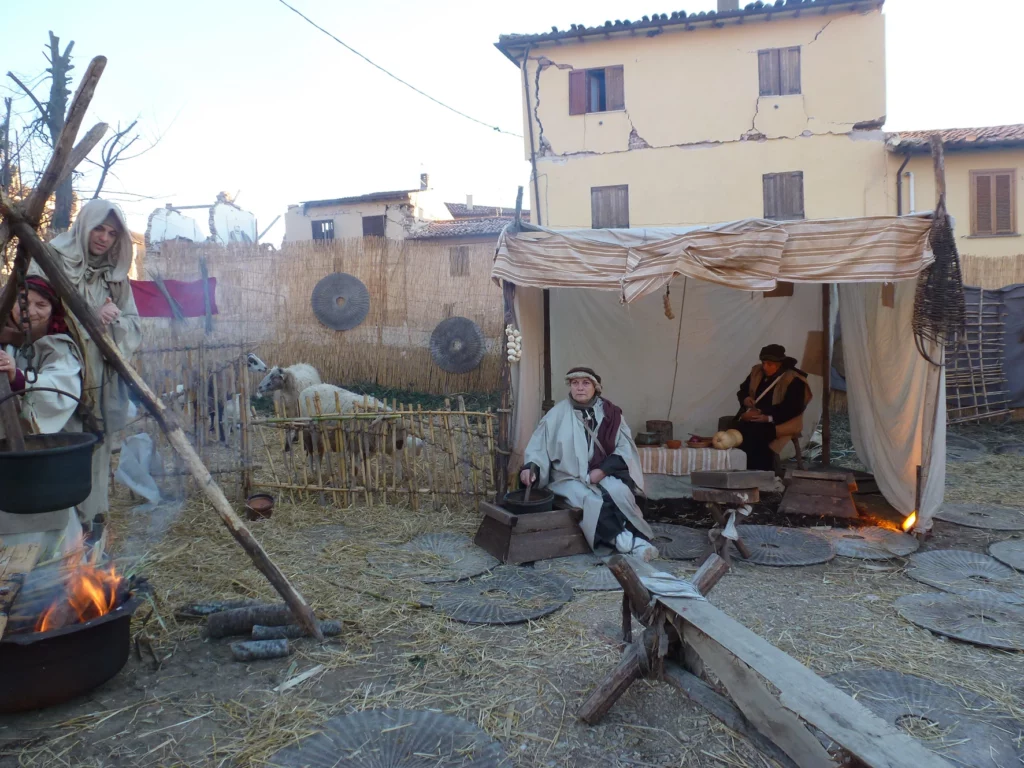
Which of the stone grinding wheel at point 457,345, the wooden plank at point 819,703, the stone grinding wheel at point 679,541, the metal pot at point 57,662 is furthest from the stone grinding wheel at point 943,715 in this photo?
the stone grinding wheel at point 457,345

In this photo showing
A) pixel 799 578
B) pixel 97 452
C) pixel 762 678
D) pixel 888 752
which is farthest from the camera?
pixel 799 578

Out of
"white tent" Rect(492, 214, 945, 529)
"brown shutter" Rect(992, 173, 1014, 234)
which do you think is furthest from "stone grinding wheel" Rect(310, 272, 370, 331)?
"brown shutter" Rect(992, 173, 1014, 234)

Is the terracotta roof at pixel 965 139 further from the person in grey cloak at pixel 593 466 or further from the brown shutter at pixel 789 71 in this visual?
the person in grey cloak at pixel 593 466

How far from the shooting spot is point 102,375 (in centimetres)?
392

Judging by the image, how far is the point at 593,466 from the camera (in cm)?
565

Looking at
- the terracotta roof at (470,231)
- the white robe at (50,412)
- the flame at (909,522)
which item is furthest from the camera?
the terracotta roof at (470,231)

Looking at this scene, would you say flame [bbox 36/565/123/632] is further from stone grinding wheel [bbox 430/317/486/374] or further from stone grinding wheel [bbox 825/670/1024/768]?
stone grinding wheel [bbox 430/317/486/374]

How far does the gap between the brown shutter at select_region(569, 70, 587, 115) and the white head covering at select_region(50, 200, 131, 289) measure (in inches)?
533

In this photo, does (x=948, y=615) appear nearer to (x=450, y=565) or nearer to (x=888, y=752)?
(x=888, y=752)

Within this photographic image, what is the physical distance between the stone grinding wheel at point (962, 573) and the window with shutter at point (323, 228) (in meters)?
20.1

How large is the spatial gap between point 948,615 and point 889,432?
2.45 meters

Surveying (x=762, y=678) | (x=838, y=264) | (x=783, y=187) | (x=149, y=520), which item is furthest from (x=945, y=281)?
(x=783, y=187)

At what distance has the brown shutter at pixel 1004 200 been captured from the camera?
14141 mm

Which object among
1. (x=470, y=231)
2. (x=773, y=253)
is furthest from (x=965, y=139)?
(x=773, y=253)
